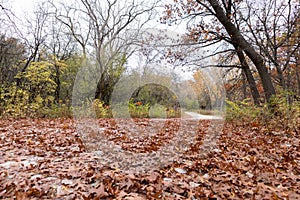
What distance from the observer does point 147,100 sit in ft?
38.6

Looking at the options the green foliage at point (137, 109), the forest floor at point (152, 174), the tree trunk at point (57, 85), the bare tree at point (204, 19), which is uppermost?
the bare tree at point (204, 19)

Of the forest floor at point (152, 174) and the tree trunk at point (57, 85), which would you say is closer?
the forest floor at point (152, 174)

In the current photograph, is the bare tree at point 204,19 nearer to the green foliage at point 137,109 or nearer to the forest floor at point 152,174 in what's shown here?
the green foliage at point 137,109

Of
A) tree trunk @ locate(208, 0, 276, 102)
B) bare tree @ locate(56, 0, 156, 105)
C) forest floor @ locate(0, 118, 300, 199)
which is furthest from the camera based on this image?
bare tree @ locate(56, 0, 156, 105)

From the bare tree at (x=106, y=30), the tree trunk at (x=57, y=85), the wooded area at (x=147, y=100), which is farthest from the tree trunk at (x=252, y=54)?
the tree trunk at (x=57, y=85)

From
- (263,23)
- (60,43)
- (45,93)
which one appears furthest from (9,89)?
(263,23)

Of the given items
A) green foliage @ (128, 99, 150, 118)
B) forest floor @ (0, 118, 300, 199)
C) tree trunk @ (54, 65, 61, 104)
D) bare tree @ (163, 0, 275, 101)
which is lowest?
forest floor @ (0, 118, 300, 199)

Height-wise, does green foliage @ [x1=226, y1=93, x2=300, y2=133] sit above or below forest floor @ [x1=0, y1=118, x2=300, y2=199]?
above

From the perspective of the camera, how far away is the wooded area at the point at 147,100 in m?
2.13

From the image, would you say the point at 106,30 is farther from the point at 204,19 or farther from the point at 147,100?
the point at 204,19

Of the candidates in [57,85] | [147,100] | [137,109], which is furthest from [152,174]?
[57,85]

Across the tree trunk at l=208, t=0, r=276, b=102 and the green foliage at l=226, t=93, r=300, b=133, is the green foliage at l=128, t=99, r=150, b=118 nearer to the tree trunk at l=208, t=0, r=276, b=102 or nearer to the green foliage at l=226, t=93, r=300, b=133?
the green foliage at l=226, t=93, r=300, b=133

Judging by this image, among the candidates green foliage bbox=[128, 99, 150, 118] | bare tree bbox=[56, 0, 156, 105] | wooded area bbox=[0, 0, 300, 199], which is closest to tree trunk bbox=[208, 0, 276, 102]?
wooded area bbox=[0, 0, 300, 199]

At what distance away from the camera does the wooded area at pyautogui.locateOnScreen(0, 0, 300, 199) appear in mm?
2135
